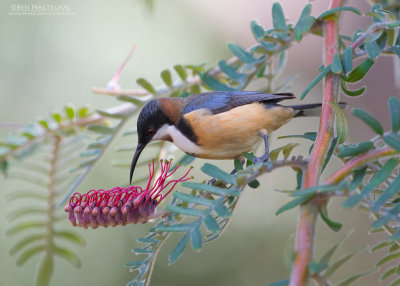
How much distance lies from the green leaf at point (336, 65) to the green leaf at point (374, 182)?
1.43 feet

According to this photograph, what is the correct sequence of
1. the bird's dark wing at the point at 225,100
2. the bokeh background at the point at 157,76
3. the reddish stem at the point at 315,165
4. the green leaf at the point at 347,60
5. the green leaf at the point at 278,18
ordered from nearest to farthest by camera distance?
the reddish stem at the point at 315,165
the green leaf at the point at 347,60
the green leaf at the point at 278,18
the bird's dark wing at the point at 225,100
the bokeh background at the point at 157,76

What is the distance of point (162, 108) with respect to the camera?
8.47ft

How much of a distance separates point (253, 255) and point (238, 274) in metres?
0.29

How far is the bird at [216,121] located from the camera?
2.39 meters

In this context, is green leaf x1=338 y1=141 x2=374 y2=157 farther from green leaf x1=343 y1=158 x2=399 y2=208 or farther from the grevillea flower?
the grevillea flower

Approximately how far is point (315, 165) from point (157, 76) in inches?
171

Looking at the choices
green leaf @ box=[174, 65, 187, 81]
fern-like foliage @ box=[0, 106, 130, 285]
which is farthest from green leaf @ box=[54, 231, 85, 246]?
green leaf @ box=[174, 65, 187, 81]

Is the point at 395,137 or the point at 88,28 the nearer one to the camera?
the point at 395,137

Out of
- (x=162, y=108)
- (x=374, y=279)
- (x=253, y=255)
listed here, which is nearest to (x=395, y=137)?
(x=162, y=108)

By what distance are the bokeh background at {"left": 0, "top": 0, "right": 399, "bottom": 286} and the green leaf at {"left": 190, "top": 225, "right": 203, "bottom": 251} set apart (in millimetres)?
4039

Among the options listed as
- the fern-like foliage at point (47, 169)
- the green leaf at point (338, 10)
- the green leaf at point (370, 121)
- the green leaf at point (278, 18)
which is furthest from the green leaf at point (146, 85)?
the green leaf at point (370, 121)

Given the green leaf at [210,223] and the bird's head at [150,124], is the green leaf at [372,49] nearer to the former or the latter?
the green leaf at [210,223]

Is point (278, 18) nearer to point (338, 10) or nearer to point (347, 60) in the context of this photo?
point (338, 10)

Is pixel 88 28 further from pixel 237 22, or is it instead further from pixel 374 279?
pixel 374 279
